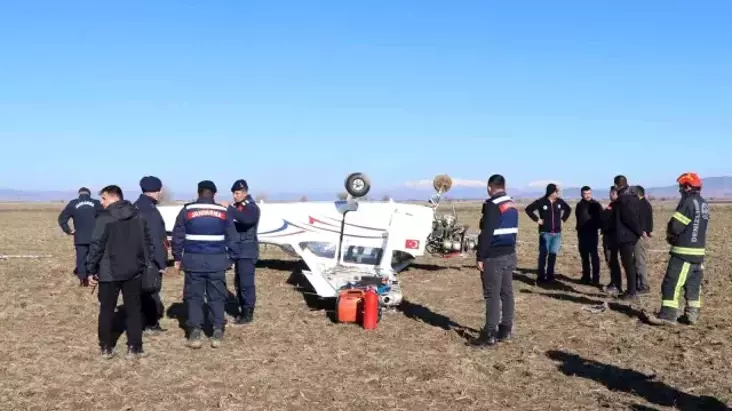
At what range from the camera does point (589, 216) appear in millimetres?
13477

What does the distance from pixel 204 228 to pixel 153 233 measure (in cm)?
119

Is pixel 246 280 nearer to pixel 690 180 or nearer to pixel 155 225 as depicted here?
pixel 155 225

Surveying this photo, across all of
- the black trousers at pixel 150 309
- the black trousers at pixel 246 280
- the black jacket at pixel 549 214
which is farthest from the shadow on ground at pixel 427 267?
the black trousers at pixel 150 309

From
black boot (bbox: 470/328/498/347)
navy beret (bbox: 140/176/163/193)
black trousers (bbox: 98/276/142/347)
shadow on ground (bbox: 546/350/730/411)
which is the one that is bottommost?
shadow on ground (bbox: 546/350/730/411)

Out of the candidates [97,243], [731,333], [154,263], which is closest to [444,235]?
[731,333]

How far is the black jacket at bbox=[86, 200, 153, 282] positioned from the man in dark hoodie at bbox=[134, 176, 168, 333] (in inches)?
42.9

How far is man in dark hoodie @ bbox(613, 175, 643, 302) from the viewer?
36.9 feet

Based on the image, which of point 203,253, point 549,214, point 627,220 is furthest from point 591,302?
→ point 203,253

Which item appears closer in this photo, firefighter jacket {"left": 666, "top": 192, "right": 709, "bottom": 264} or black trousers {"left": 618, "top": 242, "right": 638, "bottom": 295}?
firefighter jacket {"left": 666, "top": 192, "right": 709, "bottom": 264}

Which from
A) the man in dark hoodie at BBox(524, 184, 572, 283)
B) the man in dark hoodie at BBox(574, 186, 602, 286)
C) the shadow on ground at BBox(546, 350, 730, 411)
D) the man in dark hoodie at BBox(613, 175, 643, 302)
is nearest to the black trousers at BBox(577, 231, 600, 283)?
the man in dark hoodie at BBox(574, 186, 602, 286)

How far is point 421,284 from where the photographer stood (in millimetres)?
14117

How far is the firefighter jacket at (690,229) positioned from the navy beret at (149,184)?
770cm

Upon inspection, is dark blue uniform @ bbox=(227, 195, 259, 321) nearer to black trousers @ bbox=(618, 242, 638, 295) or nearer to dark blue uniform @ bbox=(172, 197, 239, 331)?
dark blue uniform @ bbox=(172, 197, 239, 331)

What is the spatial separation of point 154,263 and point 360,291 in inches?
124
